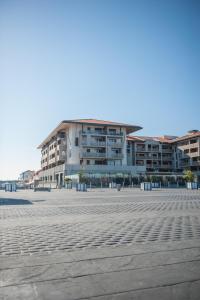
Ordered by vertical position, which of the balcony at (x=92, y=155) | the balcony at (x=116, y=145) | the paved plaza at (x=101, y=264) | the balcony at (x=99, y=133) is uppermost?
the balcony at (x=99, y=133)

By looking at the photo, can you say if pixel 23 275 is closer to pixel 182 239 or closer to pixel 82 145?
pixel 182 239

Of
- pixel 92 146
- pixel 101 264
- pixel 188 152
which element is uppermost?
pixel 92 146

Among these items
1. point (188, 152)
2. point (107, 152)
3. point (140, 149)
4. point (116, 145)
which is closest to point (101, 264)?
point (107, 152)

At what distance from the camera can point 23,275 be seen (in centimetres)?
328

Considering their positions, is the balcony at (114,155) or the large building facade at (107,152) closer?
the large building facade at (107,152)

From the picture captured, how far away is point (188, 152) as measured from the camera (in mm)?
71812

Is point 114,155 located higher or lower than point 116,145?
lower

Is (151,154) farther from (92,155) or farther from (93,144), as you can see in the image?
(92,155)

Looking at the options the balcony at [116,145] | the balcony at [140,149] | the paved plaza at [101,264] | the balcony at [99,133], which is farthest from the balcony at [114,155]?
the paved plaza at [101,264]

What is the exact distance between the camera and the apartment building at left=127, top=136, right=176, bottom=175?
247 feet

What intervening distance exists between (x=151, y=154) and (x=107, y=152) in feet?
72.0

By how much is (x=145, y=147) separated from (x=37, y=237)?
72475 mm

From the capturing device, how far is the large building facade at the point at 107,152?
5519 cm

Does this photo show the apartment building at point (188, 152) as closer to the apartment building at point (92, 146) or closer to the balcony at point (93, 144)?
the apartment building at point (92, 146)
